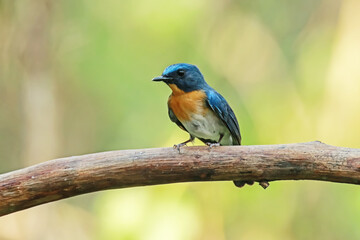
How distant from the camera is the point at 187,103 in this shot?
4.33 meters

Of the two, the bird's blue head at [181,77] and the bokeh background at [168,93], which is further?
the bokeh background at [168,93]

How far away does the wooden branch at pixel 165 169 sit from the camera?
133 inches

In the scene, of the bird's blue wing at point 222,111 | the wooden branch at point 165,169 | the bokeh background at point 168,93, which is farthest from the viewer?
the bokeh background at point 168,93

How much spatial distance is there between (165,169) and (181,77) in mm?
1163

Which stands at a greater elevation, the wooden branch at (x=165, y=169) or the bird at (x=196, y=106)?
the bird at (x=196, y=106)

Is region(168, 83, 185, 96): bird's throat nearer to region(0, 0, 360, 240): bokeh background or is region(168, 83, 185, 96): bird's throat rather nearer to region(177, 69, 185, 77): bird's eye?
region(177, 69, 185, 77): bird's eye

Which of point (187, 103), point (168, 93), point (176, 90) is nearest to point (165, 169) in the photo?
point (187, 103)

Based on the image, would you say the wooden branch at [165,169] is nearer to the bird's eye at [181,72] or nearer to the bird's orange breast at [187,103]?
the bird's orange breast at [187,103]

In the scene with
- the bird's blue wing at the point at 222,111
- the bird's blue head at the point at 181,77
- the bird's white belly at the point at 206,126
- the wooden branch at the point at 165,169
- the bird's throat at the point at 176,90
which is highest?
the bird's blue head at the point at 181,77

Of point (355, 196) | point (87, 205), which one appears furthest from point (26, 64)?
point (355, 196)

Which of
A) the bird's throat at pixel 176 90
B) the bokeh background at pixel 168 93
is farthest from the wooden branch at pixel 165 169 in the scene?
the bokeh background at pixel 168 93

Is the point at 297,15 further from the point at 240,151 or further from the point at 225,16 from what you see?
the point at 240,151

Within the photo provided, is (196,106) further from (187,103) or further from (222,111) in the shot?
(222,111)

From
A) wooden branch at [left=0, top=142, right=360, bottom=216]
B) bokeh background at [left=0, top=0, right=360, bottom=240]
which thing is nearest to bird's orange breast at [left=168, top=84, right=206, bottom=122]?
wooden branch at [left=0, top=142, right=360, bottom=216]
